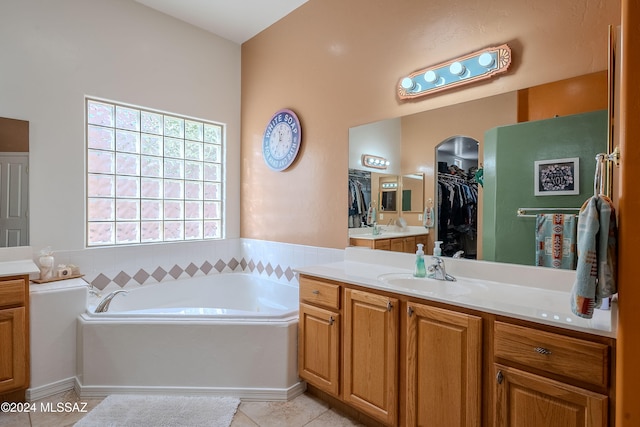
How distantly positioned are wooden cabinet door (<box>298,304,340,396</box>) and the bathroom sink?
39 centimetres

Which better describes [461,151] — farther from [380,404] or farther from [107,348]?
[107,348]

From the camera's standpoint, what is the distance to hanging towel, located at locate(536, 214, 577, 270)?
62.2 inches

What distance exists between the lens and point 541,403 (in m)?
1.23

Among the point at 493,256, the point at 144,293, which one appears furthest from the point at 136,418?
the point at 493,256

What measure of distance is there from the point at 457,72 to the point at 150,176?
2.71 meters

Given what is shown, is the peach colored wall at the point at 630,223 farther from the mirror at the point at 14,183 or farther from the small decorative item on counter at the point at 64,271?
the mirror at the point at 14,183

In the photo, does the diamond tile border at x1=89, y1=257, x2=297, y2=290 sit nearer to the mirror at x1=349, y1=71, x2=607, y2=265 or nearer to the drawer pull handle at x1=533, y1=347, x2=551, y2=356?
Result: the mirror at x1=349, y1=71, x2=607, y2=265

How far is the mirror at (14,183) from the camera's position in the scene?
235 cm

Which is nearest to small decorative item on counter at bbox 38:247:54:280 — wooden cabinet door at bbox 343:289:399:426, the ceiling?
wooden cabinet door at bbox 343:289:399:426

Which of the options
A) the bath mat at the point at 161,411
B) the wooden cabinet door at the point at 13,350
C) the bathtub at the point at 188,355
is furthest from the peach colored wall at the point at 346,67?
the wooden cabinet door at the point at 13,350

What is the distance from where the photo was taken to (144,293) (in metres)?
2.93

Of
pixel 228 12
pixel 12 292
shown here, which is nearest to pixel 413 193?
pixel 228 12

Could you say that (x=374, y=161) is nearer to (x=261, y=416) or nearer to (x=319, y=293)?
(x=319, y=293)

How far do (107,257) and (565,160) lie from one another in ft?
10.7
